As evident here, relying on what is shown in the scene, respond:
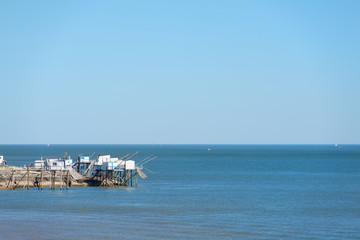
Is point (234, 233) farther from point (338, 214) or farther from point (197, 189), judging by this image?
point (197, 189)

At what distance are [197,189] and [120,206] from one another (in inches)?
796

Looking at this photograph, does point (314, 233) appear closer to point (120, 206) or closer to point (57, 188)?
point (120, 206)

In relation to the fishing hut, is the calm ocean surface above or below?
below

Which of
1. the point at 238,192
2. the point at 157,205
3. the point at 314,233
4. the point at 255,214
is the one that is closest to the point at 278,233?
the point at 314,233

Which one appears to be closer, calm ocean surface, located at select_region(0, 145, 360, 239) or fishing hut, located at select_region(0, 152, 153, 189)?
calm ocean surface, located at select_region(0, 145, 360, 239)

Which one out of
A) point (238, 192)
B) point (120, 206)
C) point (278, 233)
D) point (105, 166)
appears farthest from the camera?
point (105, 166)

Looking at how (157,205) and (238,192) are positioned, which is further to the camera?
(238,192)

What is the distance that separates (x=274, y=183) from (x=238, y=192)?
1590 cm

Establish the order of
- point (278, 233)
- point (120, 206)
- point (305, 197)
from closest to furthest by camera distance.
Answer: point (278, 233) < point (120, 206) < point (305, 197)

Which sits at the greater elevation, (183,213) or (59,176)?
(59,176)

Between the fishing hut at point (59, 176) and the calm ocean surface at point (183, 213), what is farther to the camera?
the fishing hut at point (59, 176)

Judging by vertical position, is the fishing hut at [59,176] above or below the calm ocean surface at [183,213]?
above

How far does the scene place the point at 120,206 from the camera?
53062 mm

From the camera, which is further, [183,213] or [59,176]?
[59,176]
